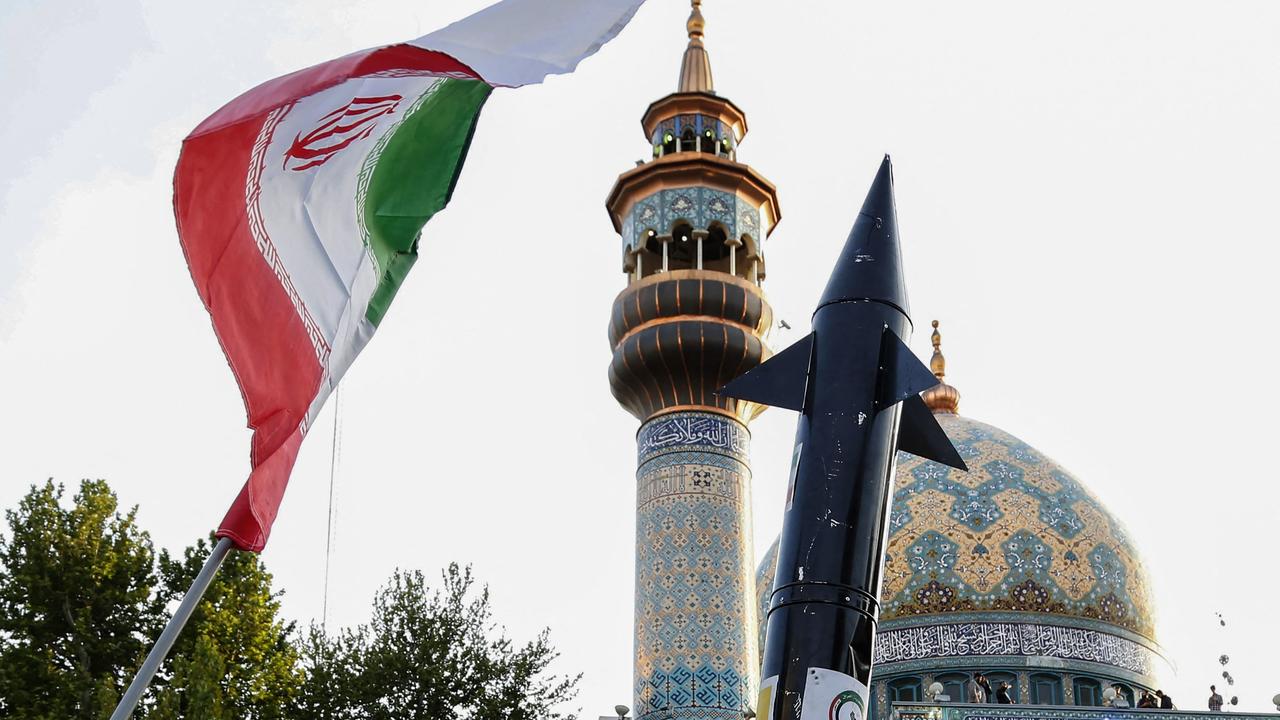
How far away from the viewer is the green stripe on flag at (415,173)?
7277mm

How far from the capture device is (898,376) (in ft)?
38.5

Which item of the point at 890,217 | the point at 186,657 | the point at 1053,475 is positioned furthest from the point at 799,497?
the point at 1053,475

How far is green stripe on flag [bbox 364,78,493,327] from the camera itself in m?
7.28

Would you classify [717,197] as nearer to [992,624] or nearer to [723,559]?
[723,559]

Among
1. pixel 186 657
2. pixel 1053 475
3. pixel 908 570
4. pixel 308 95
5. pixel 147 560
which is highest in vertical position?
pixel 1053 475

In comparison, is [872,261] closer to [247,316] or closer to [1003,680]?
[247,316]

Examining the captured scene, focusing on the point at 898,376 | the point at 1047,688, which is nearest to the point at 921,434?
the point at 898,376

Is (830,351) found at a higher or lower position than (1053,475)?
lower

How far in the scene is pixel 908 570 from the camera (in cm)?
2119

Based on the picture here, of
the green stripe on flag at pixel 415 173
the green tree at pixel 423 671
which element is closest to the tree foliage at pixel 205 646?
the green tree at pixel 423 671

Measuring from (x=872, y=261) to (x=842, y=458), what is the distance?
1.84 meters

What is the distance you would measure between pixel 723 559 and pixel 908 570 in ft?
13.9

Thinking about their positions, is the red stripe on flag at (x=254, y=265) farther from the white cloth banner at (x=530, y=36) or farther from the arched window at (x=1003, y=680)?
the arched window at (x=1003, y=680)

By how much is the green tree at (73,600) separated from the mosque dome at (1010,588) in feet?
26.2
